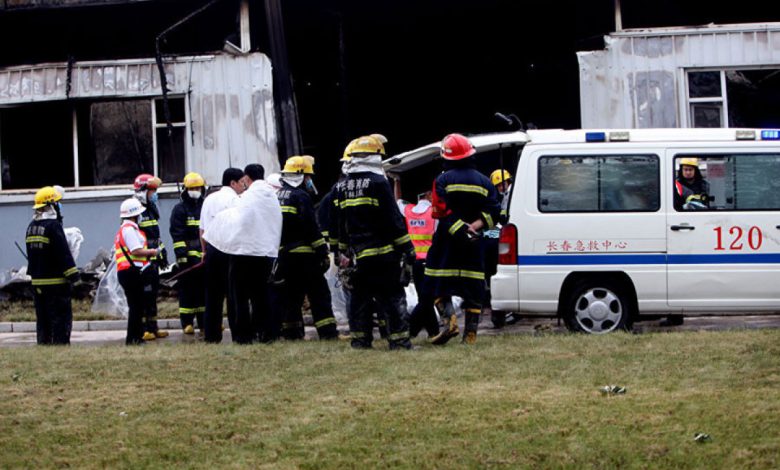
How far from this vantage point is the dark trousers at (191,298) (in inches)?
609

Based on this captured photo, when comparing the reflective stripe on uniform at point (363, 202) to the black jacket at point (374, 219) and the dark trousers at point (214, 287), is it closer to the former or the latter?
the black jacket at point (374, 219)

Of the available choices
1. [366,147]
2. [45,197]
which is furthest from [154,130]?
[366,147]

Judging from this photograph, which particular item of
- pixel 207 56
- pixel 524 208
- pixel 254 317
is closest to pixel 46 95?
pixel 207 56

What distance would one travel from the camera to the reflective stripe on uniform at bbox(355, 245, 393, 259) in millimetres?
11117

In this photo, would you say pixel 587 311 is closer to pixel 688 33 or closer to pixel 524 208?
pixel 524 208

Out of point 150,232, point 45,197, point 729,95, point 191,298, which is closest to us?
point 45,197

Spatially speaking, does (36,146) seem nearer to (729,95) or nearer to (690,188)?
(729,95)

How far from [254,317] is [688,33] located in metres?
10.6

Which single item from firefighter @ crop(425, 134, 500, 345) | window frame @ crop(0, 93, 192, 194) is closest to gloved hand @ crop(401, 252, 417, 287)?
firefighter @ crop(425, 134, 500, 345)

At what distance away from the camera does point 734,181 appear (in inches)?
487

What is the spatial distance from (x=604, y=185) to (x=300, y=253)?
3.07m

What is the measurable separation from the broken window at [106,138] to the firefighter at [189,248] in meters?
5.86

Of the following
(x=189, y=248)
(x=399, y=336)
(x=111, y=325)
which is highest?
(x=189, y=248)

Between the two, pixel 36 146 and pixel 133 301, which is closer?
pixel 133 301
